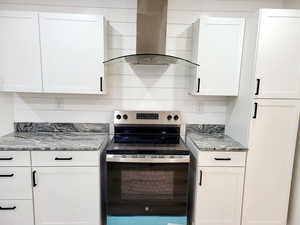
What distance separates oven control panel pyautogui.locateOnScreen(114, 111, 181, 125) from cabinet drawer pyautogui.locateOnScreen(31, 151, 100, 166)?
20.8 inches

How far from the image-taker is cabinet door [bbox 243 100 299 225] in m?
1.99

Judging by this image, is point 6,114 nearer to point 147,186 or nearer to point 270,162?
point 147,186

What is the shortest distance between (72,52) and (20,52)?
516 millimetres

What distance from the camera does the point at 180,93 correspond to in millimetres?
2570

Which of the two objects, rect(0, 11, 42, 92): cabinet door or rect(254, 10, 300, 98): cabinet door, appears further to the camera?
rect(0, 11, 42, 92): cabinet door

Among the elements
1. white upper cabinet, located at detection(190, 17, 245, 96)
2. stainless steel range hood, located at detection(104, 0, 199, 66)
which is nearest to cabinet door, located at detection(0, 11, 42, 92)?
stainless steel range hood, located at detection(104, 0, 199, 66)

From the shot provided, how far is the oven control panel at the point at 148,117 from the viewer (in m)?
2.40

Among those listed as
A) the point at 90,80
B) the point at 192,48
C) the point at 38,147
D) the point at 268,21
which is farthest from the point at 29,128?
the point at 268,21

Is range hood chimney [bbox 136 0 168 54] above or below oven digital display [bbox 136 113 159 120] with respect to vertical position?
above

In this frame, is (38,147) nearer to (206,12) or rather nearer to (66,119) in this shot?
(66,119)

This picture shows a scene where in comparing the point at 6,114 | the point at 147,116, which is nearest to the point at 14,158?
the point at 6,114

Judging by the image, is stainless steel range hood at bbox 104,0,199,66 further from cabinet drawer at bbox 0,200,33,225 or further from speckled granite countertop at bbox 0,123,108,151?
cabinet drawer at bbox 0,200,33,225

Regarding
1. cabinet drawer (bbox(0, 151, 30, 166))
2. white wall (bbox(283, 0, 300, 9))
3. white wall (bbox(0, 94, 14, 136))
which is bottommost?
cabinet drawer (bbox(0, 151, 30, 166))

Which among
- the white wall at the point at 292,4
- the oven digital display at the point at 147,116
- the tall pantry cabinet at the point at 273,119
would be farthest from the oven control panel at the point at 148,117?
the white wall at the point at 292,4
